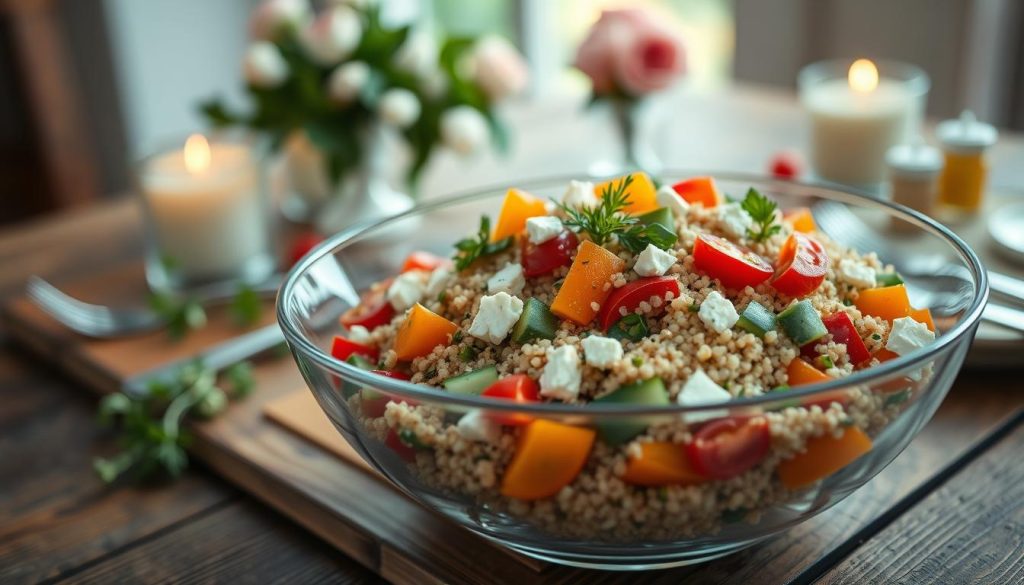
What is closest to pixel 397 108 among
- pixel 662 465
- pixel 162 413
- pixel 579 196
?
pixel 162 413

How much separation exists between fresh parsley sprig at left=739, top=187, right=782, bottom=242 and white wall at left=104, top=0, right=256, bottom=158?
3.15m

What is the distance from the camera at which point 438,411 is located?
764 mm

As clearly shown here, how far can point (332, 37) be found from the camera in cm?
174

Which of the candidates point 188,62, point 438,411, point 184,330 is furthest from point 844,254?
point 188,62

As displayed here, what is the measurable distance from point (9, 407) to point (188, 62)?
280 centimetres

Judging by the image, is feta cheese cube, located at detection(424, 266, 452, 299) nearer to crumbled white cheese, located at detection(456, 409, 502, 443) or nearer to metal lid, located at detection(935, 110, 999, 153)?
crumbled white cheese, located at detection(456, 409, 502, 443)

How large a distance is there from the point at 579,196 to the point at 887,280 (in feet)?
1.02

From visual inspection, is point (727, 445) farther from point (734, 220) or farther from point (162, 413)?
point (162, 413)

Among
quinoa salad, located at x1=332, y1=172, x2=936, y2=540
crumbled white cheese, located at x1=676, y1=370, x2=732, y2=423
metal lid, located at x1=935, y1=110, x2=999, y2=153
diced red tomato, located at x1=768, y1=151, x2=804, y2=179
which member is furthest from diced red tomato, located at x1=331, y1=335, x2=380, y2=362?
metal lid, located at x1=935, y1=110, x2=999, y2=153

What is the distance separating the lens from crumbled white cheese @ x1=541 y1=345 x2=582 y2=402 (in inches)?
31.0

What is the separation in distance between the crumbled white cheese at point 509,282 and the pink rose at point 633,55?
943mm

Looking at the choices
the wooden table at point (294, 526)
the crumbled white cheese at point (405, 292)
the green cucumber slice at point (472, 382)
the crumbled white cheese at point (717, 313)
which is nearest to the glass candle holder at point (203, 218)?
the wooden table at point (294, 526)

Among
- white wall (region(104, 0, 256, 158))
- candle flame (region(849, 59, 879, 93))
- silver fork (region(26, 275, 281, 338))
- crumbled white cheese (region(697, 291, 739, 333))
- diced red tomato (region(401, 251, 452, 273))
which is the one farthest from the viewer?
white wall (region(104, 0, 256, 158))

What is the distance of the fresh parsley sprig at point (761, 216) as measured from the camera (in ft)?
3.10
